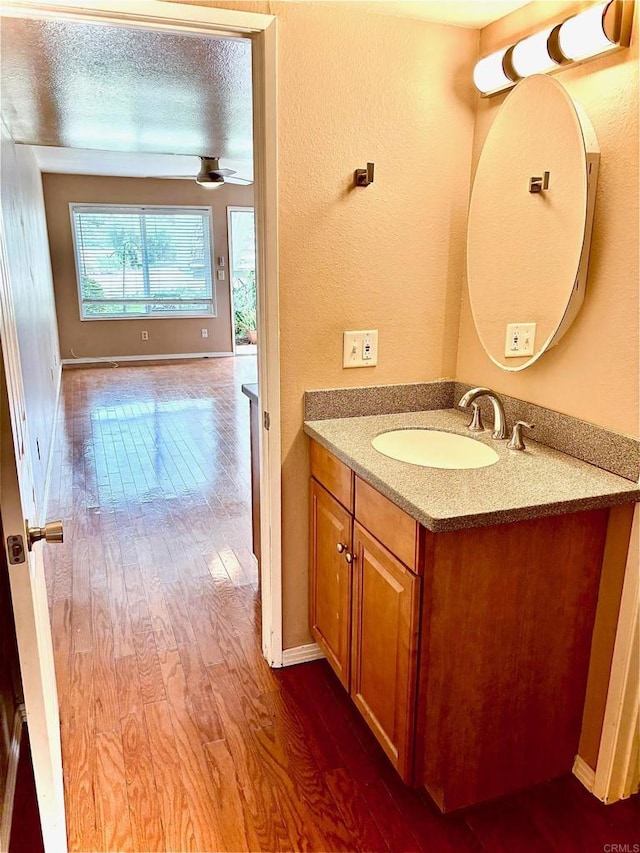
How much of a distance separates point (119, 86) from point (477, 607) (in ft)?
8.25

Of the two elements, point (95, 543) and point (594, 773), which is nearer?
point (594, 773)

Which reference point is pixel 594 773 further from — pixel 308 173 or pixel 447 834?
pixel 308 173

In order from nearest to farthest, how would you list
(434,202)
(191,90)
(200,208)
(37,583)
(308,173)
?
(37,583) → (308,173) → (434,202) → (191,90) → (200,208)

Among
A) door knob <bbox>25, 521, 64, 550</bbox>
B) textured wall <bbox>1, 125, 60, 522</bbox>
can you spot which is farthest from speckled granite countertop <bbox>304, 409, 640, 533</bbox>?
textured wall <bbox>1, 125, 60, 522</bbox>

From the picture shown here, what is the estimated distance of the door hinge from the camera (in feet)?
3.66

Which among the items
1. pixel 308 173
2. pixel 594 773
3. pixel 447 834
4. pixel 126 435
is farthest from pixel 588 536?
pixel 126 435

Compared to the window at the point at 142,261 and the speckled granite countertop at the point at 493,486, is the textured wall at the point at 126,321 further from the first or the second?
the speckled granite countertop at the point at 493,486

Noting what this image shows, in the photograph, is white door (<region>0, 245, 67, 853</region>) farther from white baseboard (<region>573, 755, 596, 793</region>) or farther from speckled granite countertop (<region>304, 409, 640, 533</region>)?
white baseboard (<region>573, 755, 596, 793</region>)

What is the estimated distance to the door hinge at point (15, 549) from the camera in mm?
1115

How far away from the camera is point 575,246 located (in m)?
1.58

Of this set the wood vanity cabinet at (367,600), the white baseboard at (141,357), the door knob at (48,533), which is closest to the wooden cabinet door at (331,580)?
the wood vanity cabinet at (367,600)

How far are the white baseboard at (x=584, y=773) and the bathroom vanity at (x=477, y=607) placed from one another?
0.03 m

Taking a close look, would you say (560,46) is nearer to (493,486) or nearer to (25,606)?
(493,486)

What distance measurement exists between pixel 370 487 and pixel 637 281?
81cm
